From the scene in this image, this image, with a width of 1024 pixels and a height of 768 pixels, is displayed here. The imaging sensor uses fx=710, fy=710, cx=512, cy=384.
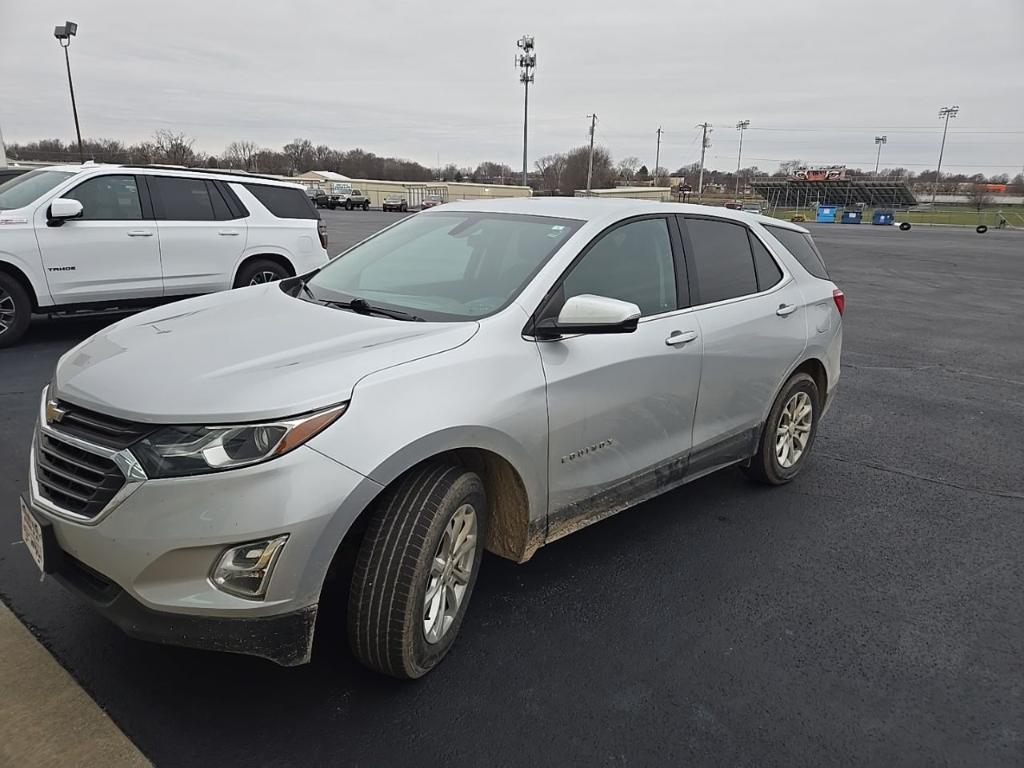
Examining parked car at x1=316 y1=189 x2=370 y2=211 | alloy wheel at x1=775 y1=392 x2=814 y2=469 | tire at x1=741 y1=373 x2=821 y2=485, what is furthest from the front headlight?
parked car at x1=316 y1=189 x2=370 y2=211

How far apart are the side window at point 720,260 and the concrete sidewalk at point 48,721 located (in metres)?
3.15

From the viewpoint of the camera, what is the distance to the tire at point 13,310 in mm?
6992

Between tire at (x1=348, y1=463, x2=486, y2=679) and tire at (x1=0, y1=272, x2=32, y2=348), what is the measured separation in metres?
6.49

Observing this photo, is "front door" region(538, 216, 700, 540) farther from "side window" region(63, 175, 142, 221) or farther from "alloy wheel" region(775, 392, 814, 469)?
"side window" region(63, 175, 142, 221)

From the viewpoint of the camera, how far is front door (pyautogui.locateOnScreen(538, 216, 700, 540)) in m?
2.95

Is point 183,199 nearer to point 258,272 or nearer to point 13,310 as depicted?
point 258,272

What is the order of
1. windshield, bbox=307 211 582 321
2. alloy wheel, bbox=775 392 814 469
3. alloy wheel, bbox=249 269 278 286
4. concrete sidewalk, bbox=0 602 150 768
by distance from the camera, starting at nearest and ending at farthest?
concrete sidewalk, bbox=0 602 150 768, windshield, bbox=307 211 582 321, alloy wheel, bbox=775 392 814 469, alloy wheel, bbox=249 269 278 286

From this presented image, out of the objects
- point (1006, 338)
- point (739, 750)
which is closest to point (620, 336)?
point (739, 750)

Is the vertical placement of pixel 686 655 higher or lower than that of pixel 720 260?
lower

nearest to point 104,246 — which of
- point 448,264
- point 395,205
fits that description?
point 448,264

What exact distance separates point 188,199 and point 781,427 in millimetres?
7004

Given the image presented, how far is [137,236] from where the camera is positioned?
7695mm

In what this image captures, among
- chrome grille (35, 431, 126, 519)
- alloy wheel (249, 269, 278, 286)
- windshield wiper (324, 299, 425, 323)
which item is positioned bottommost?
alloy wheel (249, 269, 278, 286)

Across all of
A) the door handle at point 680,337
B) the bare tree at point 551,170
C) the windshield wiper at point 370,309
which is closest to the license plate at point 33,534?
the windshield wiper at point 370,309
